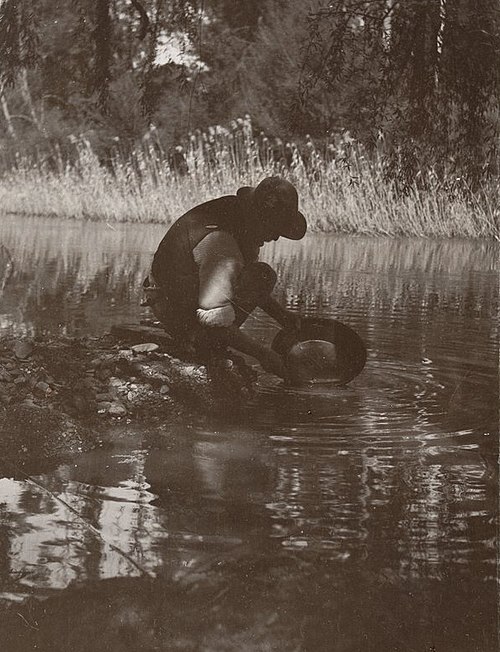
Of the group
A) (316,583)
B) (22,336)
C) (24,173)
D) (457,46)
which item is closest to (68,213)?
(24,173)

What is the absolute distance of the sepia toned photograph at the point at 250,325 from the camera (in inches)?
101

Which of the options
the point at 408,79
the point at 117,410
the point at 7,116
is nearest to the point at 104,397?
the point at 117,410

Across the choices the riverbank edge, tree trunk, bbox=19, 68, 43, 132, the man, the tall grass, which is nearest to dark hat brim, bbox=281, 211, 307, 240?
the man

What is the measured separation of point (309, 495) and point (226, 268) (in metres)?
1.37

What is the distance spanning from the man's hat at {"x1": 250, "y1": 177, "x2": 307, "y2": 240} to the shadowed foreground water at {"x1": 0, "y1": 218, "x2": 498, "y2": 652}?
23cm

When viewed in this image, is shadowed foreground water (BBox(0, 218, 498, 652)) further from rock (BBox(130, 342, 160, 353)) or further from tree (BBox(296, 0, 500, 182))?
tree (BBox(296, 0, 500, 182))

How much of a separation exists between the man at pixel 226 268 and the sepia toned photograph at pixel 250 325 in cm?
1

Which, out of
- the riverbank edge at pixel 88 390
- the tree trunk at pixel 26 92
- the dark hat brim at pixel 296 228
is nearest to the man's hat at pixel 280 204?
the dark hat brim at pixel 296 228

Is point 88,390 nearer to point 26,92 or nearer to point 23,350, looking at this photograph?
point 23,350

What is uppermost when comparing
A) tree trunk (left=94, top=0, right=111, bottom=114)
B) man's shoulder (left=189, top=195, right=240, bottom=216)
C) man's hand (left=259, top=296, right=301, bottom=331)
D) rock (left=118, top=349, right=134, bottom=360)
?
tree trunk (left=94, top=0, right=111, bottom=114)

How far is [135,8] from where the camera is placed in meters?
3.77

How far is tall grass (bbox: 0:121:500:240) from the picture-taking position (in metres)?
3.88

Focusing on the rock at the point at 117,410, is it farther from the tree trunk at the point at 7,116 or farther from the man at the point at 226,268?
the tree trunk at the point at 7,116

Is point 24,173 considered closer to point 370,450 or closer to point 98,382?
point 98,382
